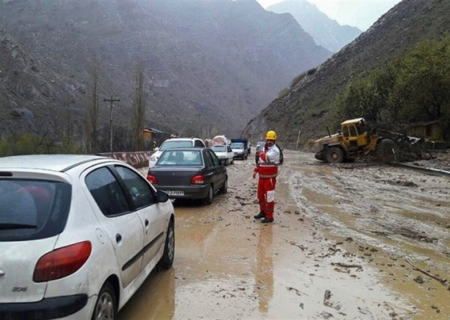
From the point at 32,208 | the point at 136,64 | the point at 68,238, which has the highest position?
the point at 136,64

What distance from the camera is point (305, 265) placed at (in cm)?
573

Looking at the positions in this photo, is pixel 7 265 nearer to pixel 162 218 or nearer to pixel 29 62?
pixel 162 218

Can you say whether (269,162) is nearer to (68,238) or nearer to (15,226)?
(68,238)

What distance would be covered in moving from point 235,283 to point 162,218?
3.86 ft

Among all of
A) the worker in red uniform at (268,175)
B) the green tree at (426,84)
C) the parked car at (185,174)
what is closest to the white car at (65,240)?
the worker in red uniform at (268,175)

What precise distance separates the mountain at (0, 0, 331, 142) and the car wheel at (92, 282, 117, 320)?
4740 cm

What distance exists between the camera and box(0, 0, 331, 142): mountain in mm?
60531

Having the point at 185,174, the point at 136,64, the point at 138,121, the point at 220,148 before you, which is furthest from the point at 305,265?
the point at 136,64

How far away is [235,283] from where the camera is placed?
497 cm

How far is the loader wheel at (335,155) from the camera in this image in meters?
26.9

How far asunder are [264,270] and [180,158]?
567 cm

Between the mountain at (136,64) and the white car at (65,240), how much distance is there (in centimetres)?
4694

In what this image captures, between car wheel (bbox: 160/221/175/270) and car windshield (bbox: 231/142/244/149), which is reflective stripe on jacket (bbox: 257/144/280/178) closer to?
car wheel (bbox: 160/221/175/270)

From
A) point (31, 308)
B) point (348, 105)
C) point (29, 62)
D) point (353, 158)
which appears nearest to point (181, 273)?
point (31, 308)
